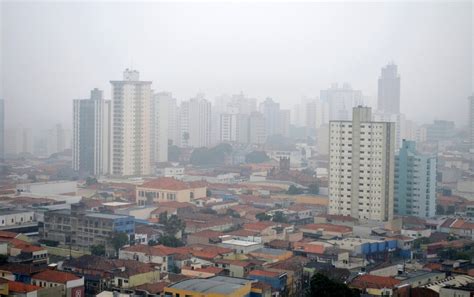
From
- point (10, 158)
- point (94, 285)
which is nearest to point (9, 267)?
point (94, 285)

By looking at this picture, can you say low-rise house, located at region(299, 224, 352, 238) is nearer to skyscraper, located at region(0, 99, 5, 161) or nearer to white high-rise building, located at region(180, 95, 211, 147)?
skyscraper, located at region(0, 99, 5, 161)

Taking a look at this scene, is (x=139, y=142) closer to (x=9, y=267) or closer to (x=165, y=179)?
(x=165, y=179)

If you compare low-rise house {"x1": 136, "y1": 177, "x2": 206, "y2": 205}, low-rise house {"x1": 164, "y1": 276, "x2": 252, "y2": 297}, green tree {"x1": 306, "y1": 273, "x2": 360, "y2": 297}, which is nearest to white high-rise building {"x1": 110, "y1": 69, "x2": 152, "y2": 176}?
low-rise house {"x1": 136, "y1": 177, "x2": 206, "y2": 205}

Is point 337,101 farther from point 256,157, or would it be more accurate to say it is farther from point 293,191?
point 293,191

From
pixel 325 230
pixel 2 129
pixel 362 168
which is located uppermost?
pixel 2 129

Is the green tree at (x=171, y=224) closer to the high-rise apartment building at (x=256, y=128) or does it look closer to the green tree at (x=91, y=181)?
the green tree at (x=91, y=181)

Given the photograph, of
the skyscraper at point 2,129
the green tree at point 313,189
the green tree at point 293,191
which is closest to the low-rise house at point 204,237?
the skyscraper at point 2,129

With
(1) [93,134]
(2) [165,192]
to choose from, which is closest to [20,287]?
(2) [165,192]

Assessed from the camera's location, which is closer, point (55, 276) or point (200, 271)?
point (55, 276)
